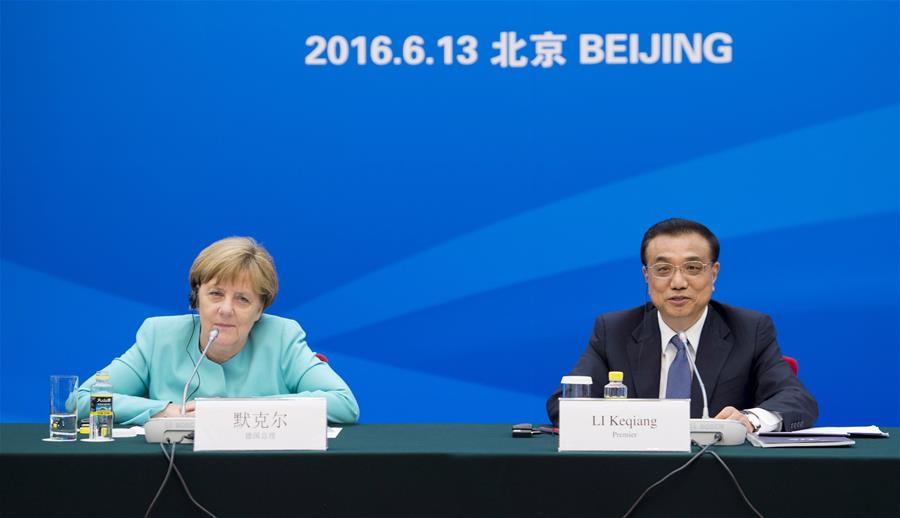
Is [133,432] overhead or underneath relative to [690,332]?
underneath

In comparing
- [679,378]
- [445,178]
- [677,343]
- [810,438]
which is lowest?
[810,438]

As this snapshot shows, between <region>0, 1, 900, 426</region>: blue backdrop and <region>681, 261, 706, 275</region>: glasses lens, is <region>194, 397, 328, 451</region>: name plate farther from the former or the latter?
<region>0, 1, 900, 426</region>: blue backdrop

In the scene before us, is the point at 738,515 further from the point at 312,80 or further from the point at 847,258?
the point at 312,80

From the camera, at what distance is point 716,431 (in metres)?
2.29

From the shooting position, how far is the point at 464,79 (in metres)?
4.30

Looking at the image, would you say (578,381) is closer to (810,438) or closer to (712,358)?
(810,438)

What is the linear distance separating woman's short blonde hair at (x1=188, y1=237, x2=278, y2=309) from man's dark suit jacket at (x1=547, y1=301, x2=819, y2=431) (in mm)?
857

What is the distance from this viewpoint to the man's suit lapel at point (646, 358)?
3.14 m

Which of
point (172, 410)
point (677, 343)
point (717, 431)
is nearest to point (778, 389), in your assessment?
point (677, 343)

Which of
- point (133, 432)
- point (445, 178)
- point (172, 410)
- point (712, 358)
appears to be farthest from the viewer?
point (445, 178)

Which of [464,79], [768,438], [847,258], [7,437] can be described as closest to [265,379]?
[7,437]

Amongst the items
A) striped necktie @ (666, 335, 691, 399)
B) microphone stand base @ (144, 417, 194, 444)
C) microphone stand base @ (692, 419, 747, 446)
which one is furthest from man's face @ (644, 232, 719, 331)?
microphone stand base @ (144, 417, 194, 444)

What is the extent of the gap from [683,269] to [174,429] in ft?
5.08

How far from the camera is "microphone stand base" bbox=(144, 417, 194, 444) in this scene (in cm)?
231
